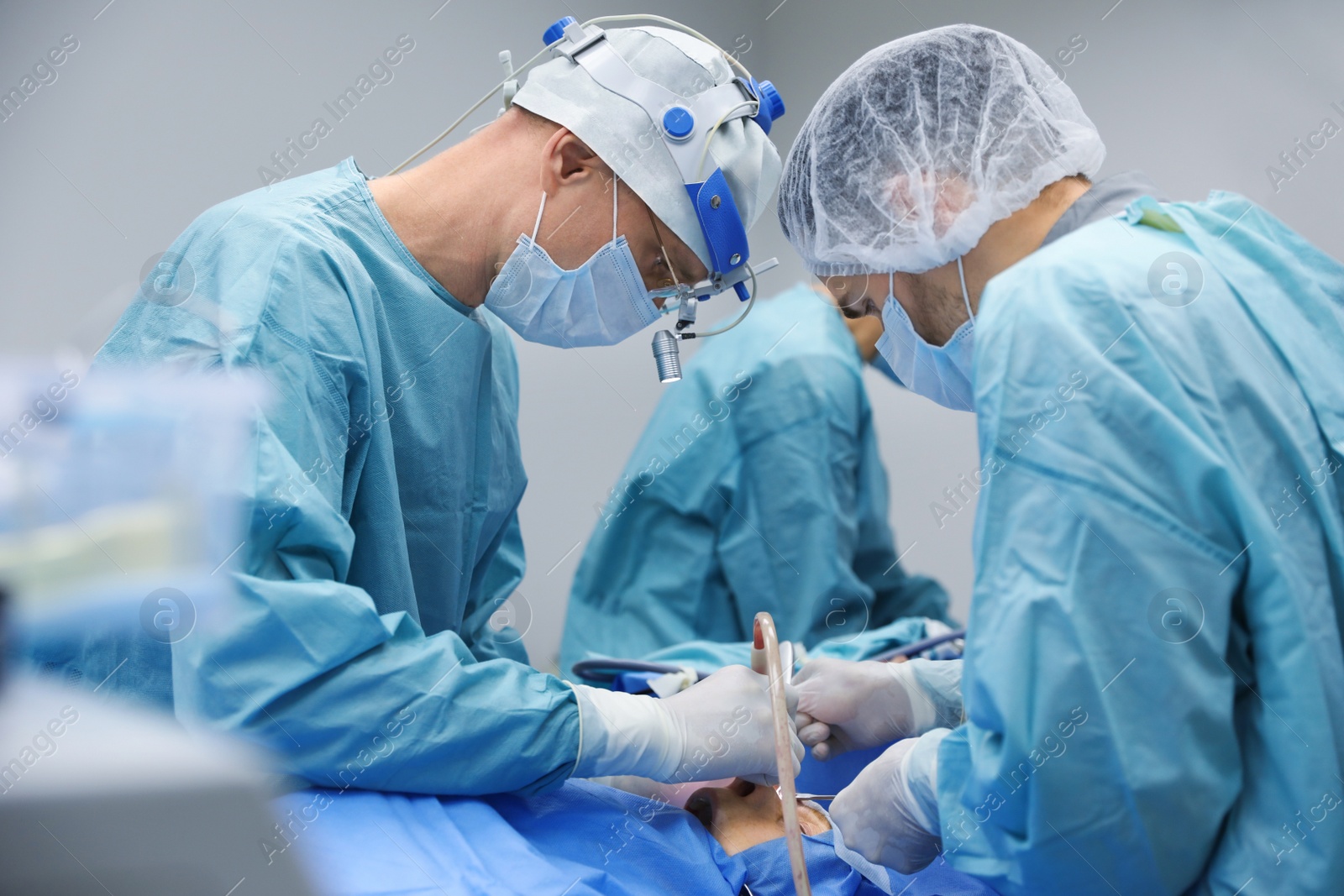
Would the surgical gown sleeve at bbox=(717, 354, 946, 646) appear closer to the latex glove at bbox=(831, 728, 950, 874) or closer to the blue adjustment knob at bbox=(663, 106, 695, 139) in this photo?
the blue adjustment knob at bbox=(663, 106, 695, 139)

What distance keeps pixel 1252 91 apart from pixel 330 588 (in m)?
2.84

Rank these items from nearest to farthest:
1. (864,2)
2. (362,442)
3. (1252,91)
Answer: (362,442)
(1252,91)
(864,2)

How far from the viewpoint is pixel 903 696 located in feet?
5.69

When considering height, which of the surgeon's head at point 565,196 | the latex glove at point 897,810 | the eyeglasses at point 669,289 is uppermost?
the surgeon's head at point 565,196

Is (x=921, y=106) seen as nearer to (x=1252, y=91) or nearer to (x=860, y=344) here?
(x=860, y=344)

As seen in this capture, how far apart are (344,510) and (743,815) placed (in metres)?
0.79

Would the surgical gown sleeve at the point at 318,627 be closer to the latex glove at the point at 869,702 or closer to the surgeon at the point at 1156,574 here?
the latex glove at the point at 869,702

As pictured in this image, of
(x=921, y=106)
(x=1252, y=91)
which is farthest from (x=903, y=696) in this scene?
(x=1252, y=91)

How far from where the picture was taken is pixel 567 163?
1.73 metres

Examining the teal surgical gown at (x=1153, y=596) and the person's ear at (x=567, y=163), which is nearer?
the teal surgical gown at (x=1153, y=596)

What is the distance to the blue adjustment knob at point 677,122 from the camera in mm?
1690

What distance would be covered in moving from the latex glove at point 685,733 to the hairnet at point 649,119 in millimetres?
785

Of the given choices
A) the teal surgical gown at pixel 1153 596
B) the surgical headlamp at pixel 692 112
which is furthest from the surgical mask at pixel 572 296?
the teal surgical gown at pixel 1153 596

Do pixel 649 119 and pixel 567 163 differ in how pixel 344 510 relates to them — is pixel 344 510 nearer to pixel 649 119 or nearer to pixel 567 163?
pixel 567 163
